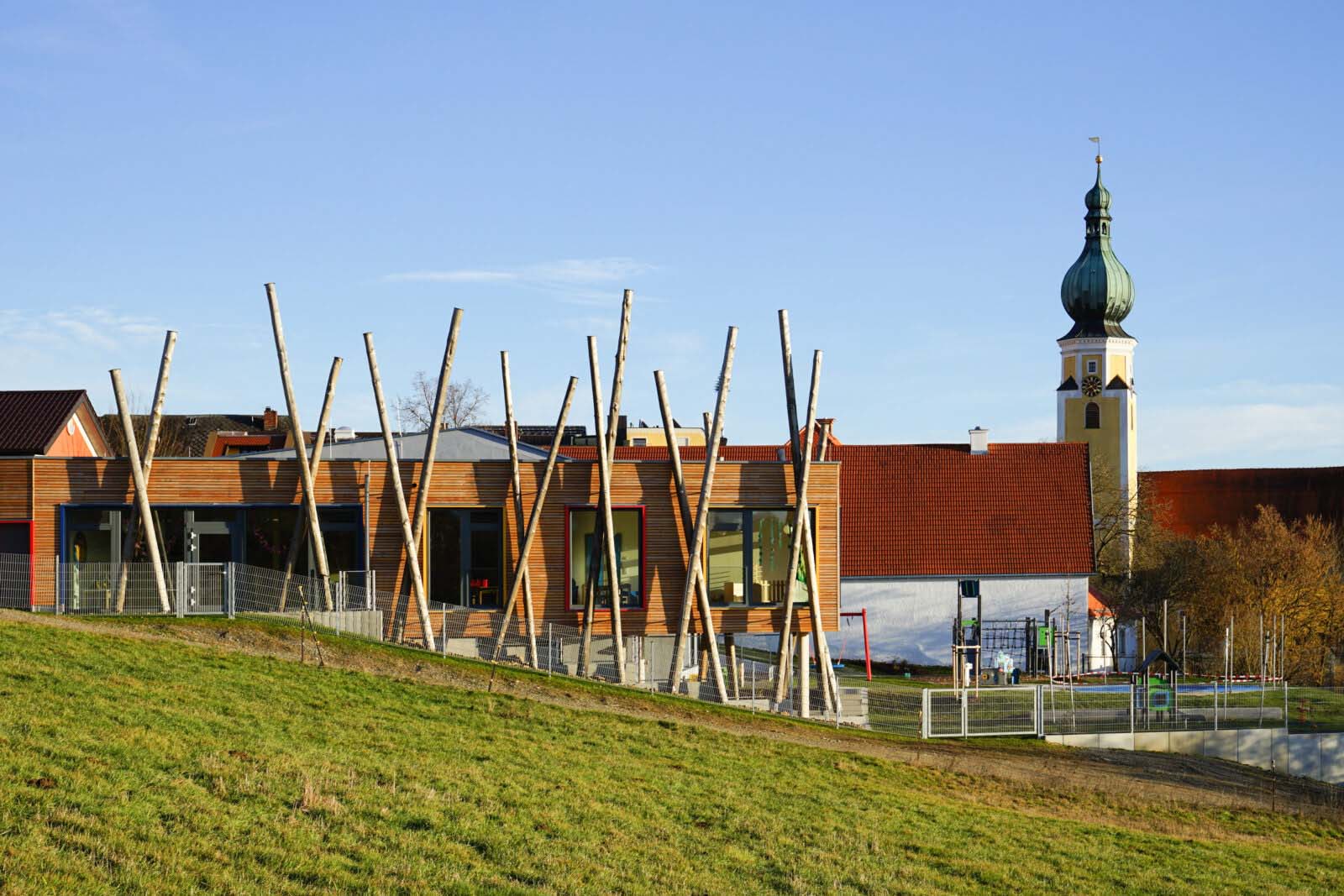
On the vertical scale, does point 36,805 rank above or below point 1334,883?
above

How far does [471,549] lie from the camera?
95.4ft

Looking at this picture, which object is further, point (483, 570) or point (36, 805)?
point (483, 570)

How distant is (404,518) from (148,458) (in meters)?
4.68

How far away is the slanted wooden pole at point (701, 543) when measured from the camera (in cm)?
2727

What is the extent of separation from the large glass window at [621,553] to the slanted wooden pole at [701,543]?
4.13ft

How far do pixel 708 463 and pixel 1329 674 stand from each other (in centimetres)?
3047

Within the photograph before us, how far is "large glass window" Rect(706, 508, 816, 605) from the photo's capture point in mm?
29219

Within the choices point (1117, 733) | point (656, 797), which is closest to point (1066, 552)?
point (1117, 733)

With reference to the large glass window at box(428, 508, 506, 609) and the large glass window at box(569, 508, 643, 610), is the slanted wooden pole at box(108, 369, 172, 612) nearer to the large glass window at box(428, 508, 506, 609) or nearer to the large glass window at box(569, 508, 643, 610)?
the large glass window at box(428, 508, 506, 609)

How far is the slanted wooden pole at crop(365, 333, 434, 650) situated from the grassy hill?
224 cm

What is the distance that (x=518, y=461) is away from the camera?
29141 mm

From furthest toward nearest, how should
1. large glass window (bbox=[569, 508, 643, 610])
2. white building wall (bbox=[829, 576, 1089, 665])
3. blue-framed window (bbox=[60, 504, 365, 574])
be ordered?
white building wall (bbox=[829, 576, 1089, 665]) → large glass window (bbox=[569, 508, 643, 610]) → blue-framed window (bbox=[60, 504, 365, 574])

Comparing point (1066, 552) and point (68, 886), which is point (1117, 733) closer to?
point (1066, 552)

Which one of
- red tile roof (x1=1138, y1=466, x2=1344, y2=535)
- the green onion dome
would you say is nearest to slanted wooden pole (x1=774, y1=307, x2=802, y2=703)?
red tile roof (x1=1138, y1=466, x2=1344, y2=535)
